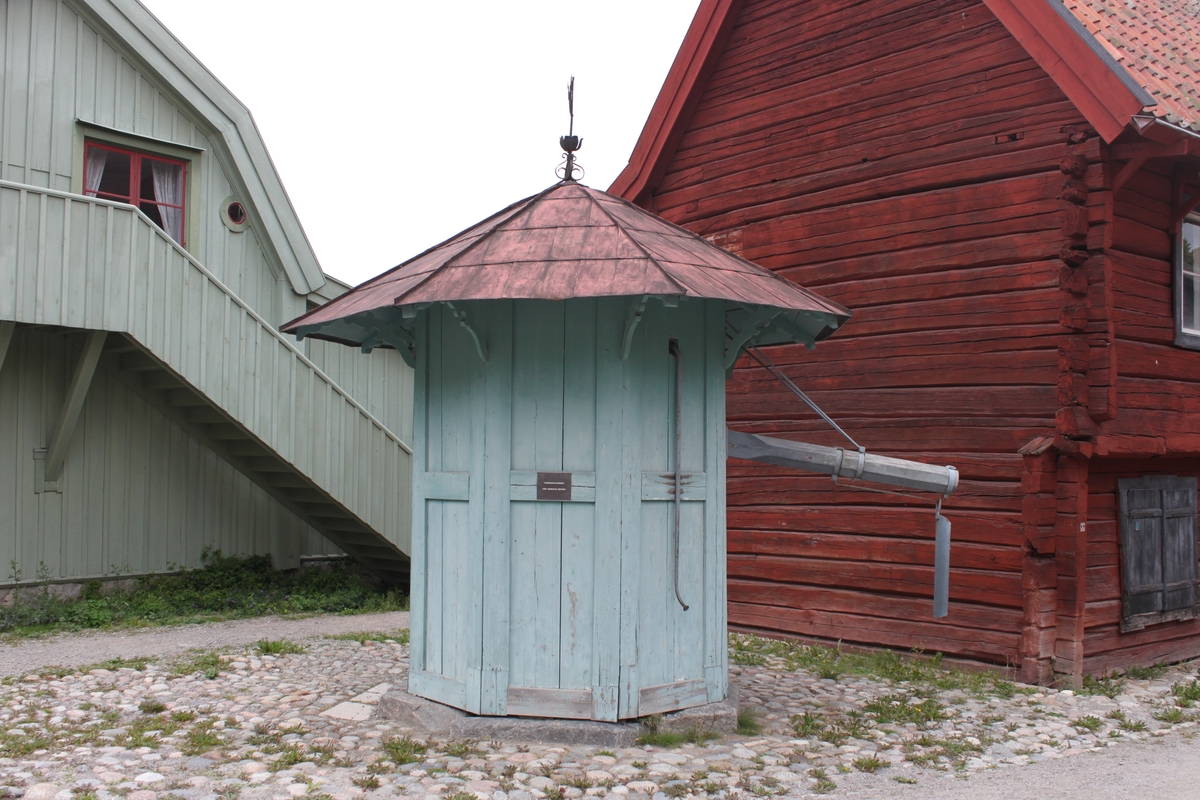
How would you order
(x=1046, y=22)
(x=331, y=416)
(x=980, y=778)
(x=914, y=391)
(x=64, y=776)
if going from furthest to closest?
(x=331, y=416) < (x=914, y=391) < (x=1046, y=22) < (x=980, y=778) < (x=64, y=776)

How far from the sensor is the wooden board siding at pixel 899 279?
9.31 m

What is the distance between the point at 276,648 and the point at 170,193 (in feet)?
20.7

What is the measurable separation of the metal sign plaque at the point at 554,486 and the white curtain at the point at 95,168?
27.2ft

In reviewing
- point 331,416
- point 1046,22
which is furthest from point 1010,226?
point 331,416

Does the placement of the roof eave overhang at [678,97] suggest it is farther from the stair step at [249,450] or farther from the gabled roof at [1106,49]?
the stair step at [249,450]

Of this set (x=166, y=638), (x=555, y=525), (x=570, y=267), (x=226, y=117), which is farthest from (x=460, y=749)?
(x=226, y=117)

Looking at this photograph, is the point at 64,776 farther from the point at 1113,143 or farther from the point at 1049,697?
the point at 1113,143

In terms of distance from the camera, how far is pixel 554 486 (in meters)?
6.76

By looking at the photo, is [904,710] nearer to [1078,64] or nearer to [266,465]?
[1078,64]

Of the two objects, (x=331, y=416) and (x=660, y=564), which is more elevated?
(x=331, y=416)

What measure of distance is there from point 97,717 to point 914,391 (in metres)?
7.28

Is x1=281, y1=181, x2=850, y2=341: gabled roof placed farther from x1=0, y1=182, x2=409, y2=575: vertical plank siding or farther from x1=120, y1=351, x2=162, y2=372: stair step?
x1=120, y1=351, x2=162, y2=372: stair step

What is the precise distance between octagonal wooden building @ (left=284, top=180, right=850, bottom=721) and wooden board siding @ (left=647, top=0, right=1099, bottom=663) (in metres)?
3.15

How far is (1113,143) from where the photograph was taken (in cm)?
894
